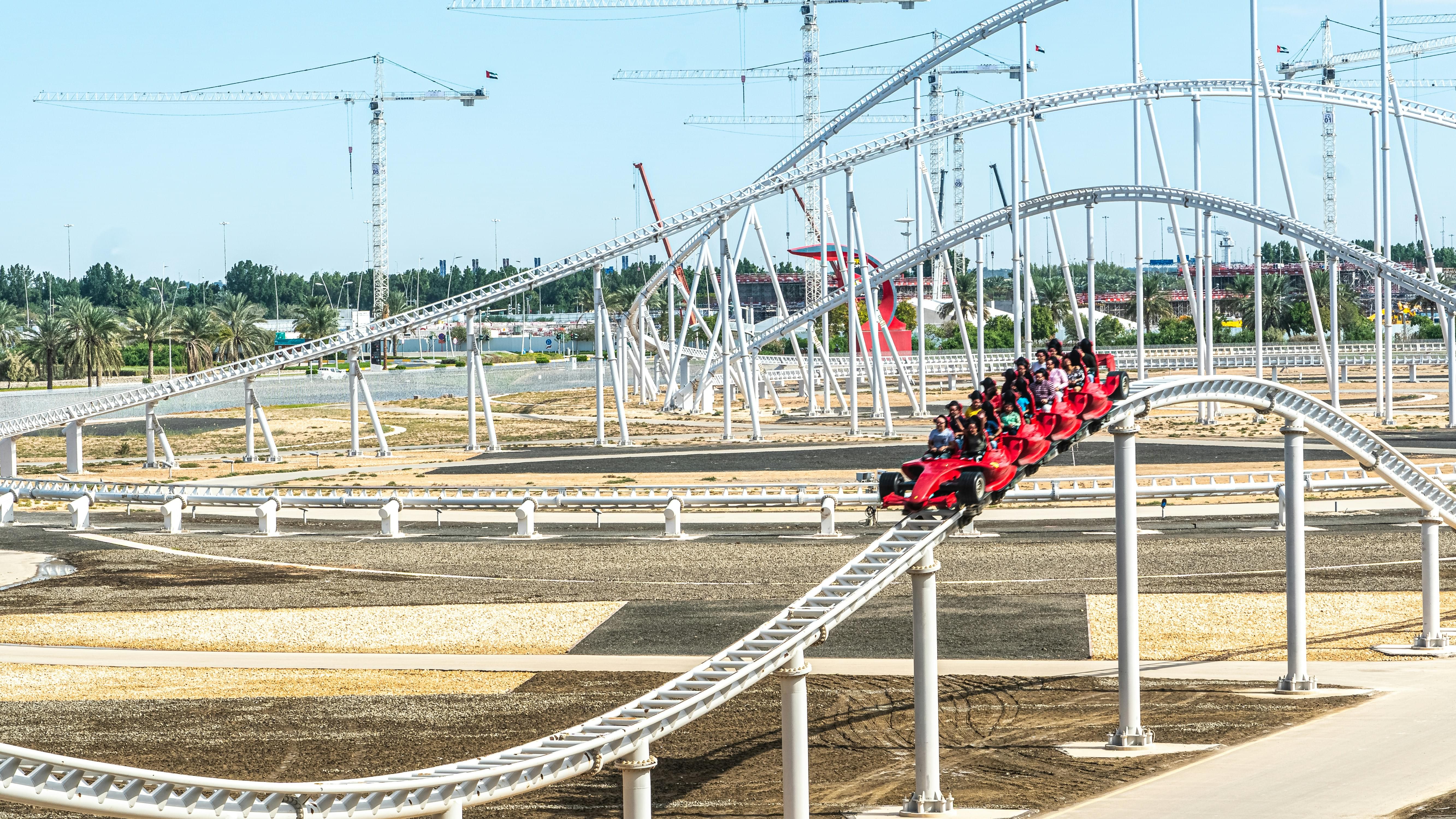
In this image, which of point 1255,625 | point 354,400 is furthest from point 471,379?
point 1255,625

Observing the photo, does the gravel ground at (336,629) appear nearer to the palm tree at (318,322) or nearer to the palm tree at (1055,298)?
the palm tree at (1055,298)

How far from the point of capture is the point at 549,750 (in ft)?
41.2

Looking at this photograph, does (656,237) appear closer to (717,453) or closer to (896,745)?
(717,453)

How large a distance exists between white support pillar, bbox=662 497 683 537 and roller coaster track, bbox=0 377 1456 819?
17150mm

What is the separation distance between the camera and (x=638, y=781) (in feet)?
41.2

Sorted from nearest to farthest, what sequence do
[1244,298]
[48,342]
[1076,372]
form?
[1076,372]
[48,342]
[1244,298]

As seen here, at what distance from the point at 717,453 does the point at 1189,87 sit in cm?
2210

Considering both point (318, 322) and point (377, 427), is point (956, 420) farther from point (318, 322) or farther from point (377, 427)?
point (318, 322)

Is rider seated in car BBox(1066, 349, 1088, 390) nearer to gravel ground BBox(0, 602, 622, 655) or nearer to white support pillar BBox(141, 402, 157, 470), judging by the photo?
gravel ground BBox(0, 602, 622, 655)

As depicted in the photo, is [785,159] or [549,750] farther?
[785,159]

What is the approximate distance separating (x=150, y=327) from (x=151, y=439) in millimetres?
40653

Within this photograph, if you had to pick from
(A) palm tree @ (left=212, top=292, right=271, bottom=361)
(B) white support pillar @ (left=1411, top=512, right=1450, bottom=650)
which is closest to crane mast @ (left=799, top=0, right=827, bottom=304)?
(A) palm tree @ (left=212, top=292, right=271, bottom=361)

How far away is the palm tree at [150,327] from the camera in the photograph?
9212cm

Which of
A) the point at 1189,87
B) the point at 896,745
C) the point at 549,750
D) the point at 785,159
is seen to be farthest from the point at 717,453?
the point at 549,750
